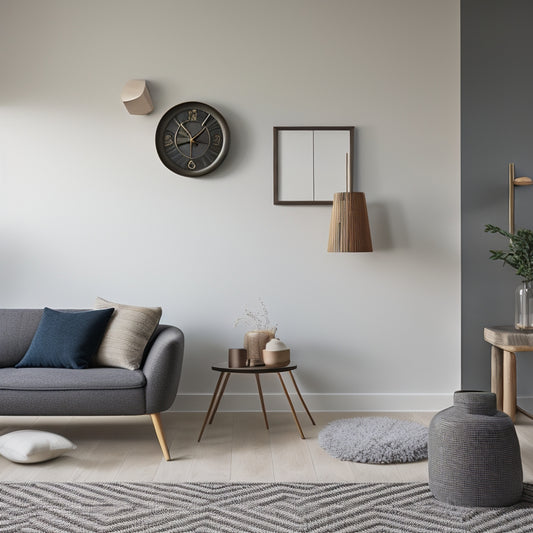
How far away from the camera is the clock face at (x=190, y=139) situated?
3945 millimetres

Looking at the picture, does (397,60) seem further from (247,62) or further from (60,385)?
(60,385)

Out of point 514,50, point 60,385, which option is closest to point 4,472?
point 60,385

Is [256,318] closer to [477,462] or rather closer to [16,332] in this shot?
[16,332]

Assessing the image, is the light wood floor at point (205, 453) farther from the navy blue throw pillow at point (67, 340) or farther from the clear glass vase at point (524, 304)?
the clear glass vase at point (524, 304)

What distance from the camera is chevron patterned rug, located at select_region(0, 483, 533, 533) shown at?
2.33 meters

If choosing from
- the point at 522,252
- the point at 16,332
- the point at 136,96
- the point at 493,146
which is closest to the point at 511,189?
the point at 493,146

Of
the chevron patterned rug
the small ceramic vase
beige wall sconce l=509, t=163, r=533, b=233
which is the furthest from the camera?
beige wall sconce l=509, t=163, r=533, b=233

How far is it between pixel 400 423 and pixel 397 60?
2300mm

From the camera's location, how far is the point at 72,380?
3.11 metres

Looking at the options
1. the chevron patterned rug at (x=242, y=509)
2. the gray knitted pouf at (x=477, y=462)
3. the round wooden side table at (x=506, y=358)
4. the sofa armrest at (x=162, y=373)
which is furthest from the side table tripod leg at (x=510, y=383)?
the sofa armrest at (x=162, y=373)

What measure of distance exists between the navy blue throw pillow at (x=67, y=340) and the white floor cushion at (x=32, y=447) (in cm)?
41

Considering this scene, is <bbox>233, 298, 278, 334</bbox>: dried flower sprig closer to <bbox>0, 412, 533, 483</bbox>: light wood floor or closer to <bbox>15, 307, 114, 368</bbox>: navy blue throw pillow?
<bbox>0, 412, 533, 483</bbox>: light wood floor

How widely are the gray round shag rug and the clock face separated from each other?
1.81 metres

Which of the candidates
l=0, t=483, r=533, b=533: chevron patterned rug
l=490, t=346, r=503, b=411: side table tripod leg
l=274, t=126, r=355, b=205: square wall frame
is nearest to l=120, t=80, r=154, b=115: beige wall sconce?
l=274, t=126, r=355, b=205: square wall frame
